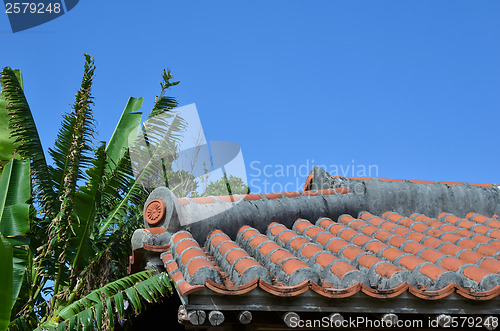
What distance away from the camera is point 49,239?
25.4ft

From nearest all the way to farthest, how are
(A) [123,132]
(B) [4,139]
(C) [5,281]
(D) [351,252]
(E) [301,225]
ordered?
(D) [351,252] → (C) [5,281] → (E) [301,225] → (B) [4,139] → (A) [123,132]

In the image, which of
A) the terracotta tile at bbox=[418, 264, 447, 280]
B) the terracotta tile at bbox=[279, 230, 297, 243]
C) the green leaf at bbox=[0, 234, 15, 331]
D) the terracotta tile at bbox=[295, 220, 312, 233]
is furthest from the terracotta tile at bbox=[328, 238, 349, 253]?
the green leaf at bbox=[0, 234, 15, 331]

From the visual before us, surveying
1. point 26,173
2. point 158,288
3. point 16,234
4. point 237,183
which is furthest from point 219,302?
point 237,183

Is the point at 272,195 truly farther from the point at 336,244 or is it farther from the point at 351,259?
the point at 351,259

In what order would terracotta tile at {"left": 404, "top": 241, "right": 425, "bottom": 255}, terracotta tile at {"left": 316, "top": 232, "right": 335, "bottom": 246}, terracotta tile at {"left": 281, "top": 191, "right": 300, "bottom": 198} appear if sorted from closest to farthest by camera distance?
terracotta tile at {"left": 404, "top": 241, "right": 425, "bottom": 255} → terracotta tile at {"left": 316, "top": 232, "right": 335, "bottom": 246} → terracotta tile at {"left": 281, "top": 191, "right": 300, "bottom": 198}

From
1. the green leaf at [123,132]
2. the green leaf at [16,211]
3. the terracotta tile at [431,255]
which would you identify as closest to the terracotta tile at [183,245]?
the terracotta tile at [431,255]

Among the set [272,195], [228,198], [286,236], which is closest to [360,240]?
[286,236]

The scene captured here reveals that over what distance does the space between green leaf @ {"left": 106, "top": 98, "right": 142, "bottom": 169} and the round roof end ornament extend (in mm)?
4062

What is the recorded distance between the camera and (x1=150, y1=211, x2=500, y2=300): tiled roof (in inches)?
136

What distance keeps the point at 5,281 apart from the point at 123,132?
4262 millimetres

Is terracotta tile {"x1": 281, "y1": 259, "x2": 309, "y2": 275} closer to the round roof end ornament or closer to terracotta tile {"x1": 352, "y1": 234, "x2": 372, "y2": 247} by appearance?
terracotta tile {"x1": 352, "y1": 234, "x2": 372, "y2": 247}

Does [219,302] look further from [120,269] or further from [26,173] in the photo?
[120,269]

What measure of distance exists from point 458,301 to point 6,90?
25.4ft

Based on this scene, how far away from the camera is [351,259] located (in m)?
4.39
